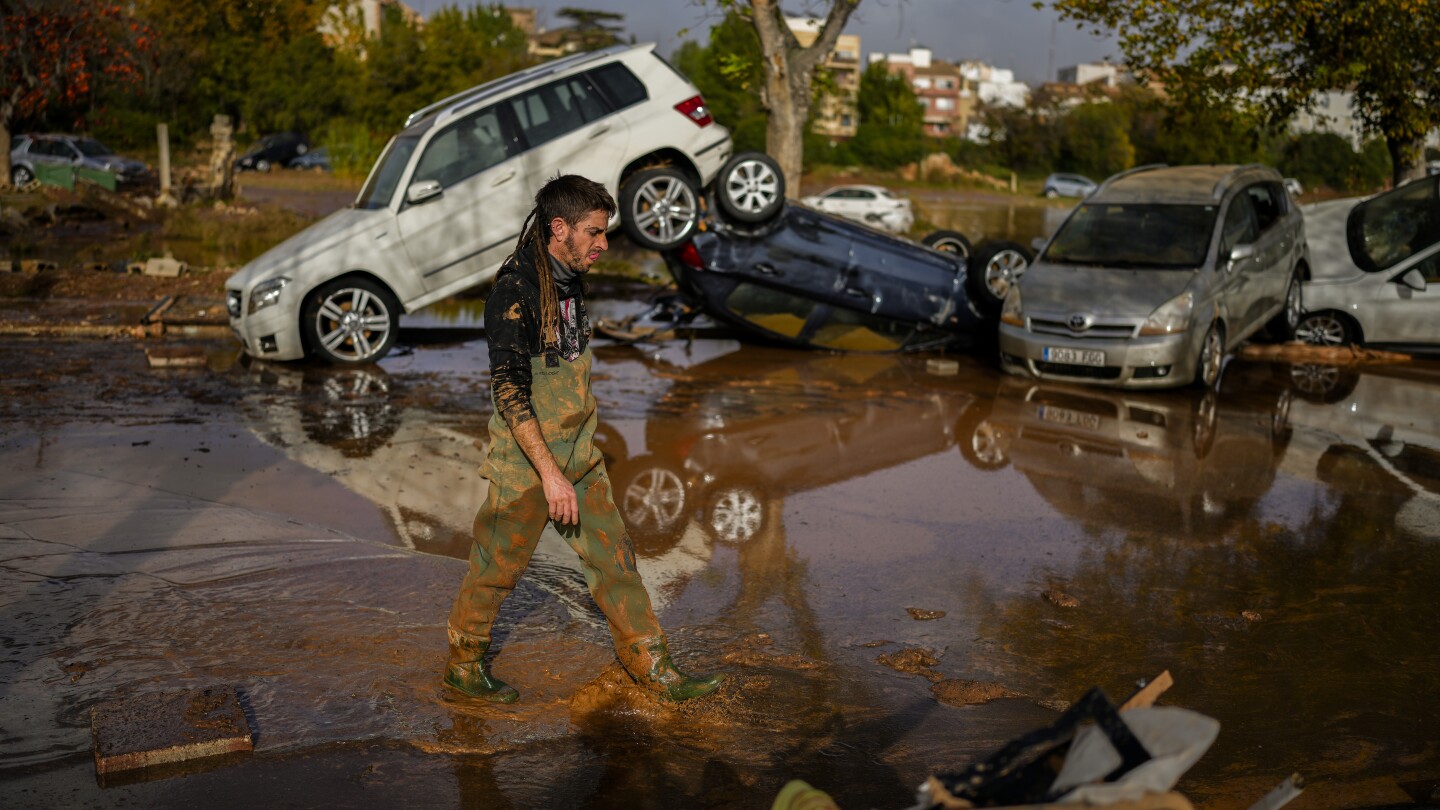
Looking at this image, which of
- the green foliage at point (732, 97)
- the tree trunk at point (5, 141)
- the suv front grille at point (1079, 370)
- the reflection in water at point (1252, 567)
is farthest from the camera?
the green foliage at point (732, 97)

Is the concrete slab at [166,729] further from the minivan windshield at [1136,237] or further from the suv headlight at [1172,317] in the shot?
the minivan windshield at [1136,237]

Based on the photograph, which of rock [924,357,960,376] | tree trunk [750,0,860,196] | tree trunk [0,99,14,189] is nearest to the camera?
rock [924,357,960,376]

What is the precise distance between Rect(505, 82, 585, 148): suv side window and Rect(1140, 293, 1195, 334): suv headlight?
17.7 ft

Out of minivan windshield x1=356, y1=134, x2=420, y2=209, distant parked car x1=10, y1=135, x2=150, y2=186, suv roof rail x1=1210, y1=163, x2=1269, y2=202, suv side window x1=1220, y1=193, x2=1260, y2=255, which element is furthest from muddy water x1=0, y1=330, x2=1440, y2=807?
distant parked car x1=10, y1=135, x2=150, y2=186

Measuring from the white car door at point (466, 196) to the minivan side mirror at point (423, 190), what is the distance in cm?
10

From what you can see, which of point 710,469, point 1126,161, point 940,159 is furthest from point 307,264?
point 1126,161

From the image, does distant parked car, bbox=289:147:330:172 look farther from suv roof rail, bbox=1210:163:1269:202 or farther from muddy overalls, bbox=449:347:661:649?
muddy overalls, bbox=449:347:661:649

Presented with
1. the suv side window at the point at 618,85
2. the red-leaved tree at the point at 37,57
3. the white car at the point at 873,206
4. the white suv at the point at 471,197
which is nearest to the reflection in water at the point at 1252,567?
the white suv at the point at 471,197

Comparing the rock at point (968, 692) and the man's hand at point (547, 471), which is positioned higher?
the man's hand at point (547, 471)

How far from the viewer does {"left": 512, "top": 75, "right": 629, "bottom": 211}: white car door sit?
11.6 metres

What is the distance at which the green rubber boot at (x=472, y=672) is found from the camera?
4449mm

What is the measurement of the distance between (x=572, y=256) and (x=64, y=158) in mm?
33261

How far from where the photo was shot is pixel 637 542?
675cm

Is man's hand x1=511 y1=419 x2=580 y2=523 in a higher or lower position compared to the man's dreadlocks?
lower
